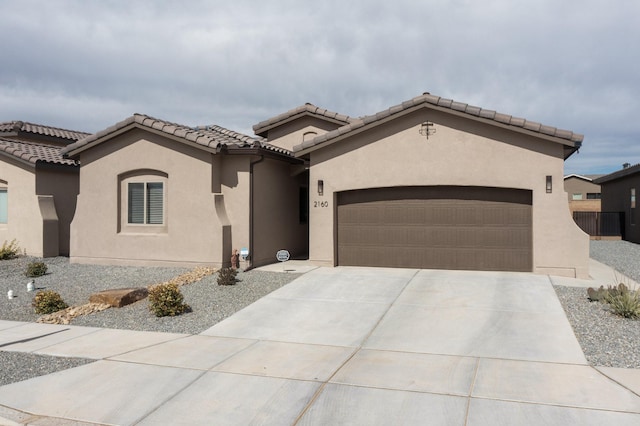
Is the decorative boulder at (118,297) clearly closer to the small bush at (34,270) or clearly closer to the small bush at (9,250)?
the small bush at (34,270)

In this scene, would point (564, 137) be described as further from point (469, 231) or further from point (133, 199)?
point (133, 199)

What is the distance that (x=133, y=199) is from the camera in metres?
15.4

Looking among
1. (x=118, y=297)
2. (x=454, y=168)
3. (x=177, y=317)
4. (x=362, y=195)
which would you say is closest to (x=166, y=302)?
(x=177, y=317)

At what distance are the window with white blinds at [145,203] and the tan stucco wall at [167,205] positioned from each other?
0.32 metres

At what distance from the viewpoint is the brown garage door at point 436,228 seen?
13359mm

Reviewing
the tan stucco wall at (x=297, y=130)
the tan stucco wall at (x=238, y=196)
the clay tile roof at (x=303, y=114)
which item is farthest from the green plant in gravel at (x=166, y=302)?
the clay tile roof at (x=303, y=114)

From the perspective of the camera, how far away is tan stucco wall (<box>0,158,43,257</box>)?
17203mm

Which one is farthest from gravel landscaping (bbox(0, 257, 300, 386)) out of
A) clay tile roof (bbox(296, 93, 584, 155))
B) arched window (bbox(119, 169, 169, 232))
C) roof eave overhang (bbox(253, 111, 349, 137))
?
roof eave overhang (bbox(253, 111, 349, 137))

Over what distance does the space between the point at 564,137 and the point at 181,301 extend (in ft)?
33.5

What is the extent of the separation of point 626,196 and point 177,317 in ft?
88.6

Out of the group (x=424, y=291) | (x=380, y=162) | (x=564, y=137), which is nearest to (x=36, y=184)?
(x=380, y=162)

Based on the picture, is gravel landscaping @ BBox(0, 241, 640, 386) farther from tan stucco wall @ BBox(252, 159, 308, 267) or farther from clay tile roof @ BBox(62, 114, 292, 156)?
clay tile roof @ BBox(62, 114, 292, 156)

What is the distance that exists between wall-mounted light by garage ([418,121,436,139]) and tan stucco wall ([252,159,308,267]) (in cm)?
493

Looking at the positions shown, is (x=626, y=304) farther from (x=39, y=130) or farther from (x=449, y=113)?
(x=39, y=130)
